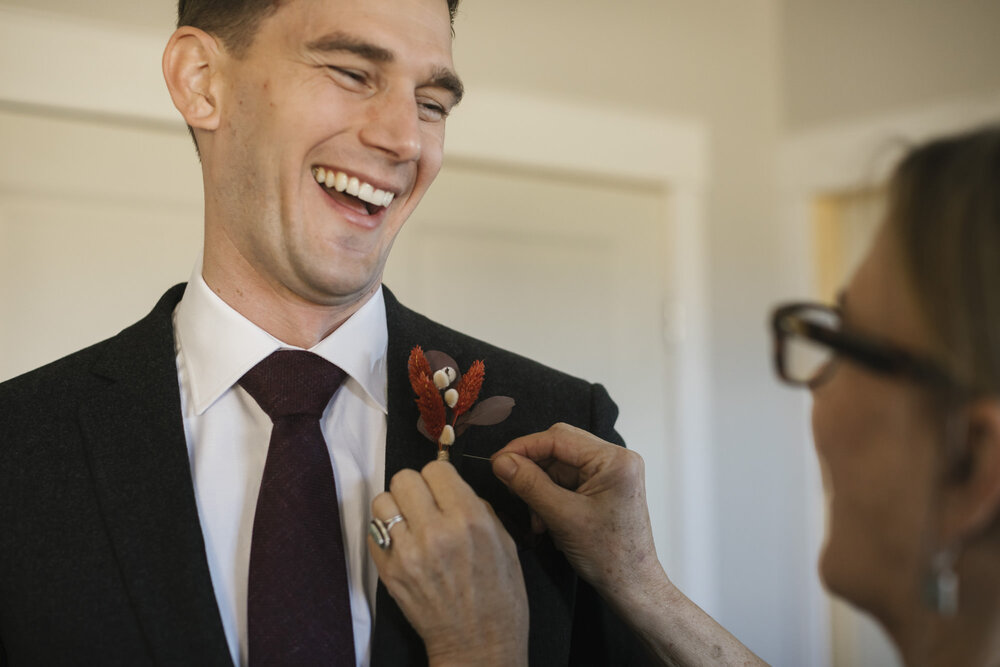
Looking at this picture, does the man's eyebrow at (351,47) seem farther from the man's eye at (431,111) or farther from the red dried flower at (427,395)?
the red dried flower at (427,395)

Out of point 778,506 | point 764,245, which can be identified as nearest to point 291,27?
point 764,245

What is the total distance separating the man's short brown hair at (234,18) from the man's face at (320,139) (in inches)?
0.6

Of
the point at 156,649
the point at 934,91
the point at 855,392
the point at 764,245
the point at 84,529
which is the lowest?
the point at 156,649

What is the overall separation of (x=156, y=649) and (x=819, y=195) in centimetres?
261

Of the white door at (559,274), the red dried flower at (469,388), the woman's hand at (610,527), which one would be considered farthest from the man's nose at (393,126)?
the white door at (559,274)

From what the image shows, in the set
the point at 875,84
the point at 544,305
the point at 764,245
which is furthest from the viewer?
the point at 764,245

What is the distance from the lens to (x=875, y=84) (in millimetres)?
2834

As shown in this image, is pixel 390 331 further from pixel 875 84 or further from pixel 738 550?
pixel 875 84

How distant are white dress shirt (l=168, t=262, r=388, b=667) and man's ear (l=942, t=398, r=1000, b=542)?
0.64 meters

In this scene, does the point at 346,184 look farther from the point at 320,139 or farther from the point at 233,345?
the point at 233,345

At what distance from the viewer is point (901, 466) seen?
75cm

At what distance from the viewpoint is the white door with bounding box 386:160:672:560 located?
2.40 metres

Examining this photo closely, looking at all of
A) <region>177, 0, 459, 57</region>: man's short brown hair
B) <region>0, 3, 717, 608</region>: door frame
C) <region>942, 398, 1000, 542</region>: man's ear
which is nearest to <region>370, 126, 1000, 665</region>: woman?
<region>942, 398, 1000, 542</region>: man's ear

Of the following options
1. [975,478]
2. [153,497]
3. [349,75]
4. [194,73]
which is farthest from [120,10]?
[975,478]
